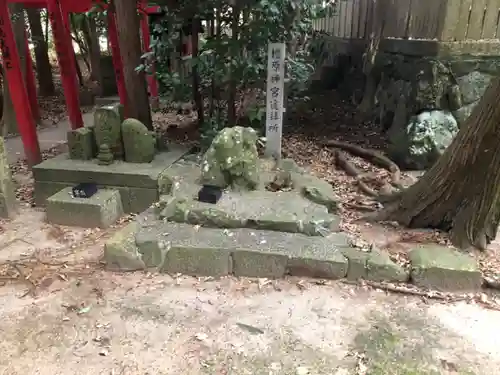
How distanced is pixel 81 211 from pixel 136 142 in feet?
3.36

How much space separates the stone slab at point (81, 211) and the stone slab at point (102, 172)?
27cm

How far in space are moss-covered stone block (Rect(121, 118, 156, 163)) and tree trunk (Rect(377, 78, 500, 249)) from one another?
9.55 feet

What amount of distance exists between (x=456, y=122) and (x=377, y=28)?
2.34 meters

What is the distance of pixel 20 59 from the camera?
8.19m

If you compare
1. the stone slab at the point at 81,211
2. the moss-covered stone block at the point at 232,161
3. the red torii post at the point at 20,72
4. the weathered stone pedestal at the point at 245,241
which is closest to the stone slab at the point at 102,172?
the stone slab at the point at 81,211

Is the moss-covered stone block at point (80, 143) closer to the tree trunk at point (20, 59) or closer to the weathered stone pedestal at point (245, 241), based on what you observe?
the weathered stone pedestal at point (245, 241)

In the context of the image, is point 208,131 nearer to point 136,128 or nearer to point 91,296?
point 136,128

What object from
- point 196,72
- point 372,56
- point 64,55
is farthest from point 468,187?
point 64,55

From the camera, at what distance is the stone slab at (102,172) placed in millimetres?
4906

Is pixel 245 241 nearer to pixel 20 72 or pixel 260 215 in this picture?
pixel 260 215

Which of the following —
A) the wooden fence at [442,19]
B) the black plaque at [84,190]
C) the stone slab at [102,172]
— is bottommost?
the black plaque at [84,190]

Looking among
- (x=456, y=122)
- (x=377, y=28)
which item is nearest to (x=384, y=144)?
(x=456, y=122)

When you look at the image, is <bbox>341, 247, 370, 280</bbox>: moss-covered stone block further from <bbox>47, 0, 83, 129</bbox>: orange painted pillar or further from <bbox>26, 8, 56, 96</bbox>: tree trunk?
<bbox>26, 8, 56, 96</bbox>: tree trunk

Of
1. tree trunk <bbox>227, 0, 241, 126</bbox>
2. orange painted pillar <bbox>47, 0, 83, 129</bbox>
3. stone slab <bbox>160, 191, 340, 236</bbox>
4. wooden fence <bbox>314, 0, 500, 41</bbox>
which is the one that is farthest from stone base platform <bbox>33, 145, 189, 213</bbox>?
wooden fence <bbox>314, 0, 500, 41</bbox>
